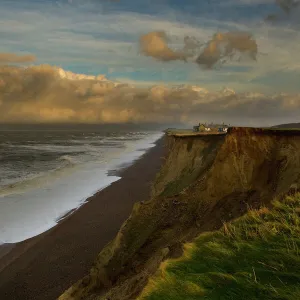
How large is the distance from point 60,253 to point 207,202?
7938mm

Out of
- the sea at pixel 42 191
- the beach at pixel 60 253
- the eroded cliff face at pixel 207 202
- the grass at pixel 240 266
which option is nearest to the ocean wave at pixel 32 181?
the sea at pixel 42 191

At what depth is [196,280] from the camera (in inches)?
193

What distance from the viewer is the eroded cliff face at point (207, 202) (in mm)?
9164

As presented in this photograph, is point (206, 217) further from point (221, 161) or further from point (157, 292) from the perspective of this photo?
point (157, 292)

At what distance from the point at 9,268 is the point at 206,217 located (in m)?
9.25

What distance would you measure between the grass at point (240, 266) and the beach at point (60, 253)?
789 centimetres

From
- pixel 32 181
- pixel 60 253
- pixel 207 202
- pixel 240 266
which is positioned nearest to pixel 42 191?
pixel 32 181

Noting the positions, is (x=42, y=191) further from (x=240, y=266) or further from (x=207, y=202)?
(x=240, y=266)

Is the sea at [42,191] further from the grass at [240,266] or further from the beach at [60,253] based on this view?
the grass at [240,266]

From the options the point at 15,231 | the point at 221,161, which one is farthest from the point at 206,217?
the point at 15,231

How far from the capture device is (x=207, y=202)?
11.9 m

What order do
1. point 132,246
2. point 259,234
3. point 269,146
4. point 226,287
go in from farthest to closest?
1. point 269,146
2. point 132,246
3. point 259,234
4. point 226,287

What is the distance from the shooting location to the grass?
4.51m

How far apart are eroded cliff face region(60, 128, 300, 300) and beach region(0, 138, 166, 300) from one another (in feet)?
11.7
